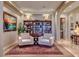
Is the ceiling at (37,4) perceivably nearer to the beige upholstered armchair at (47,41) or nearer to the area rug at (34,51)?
the beige upholstered armchair at (47,41)

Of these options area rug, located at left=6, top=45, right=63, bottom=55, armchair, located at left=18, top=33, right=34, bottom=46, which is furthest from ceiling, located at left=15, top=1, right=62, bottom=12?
area rug, located at left=6, top=45, right=63, bottom=55

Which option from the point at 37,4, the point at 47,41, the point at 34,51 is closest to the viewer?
the point at 34,51

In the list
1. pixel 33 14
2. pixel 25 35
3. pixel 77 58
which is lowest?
pixel 77 58

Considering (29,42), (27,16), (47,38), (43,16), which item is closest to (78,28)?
(47,38)

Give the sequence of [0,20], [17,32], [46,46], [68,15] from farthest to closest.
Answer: [68,15] < [17,32] < [46,46] < [0,20]

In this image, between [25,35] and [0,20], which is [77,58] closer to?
[0,20]

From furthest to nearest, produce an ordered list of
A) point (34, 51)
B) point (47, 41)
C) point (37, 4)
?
point (37, 4) < point (47, 41) < point (34, 51)

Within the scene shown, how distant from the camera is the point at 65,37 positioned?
14.1 m

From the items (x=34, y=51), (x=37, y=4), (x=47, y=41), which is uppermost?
(x=37, y=4)

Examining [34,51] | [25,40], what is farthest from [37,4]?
[34,51]

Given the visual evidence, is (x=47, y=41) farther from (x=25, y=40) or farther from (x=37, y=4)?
(x=37, y=4)

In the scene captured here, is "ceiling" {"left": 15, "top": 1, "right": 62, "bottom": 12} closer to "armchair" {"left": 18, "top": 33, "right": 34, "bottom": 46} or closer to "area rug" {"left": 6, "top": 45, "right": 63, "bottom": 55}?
"armchair" {"left": 18, "top": 33, "right": 34, "bottom": 46}

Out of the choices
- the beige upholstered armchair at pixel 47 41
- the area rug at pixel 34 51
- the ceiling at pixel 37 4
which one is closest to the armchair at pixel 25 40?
the beige upholstered armchair at pixel 47 41

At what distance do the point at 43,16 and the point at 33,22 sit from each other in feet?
3.42
